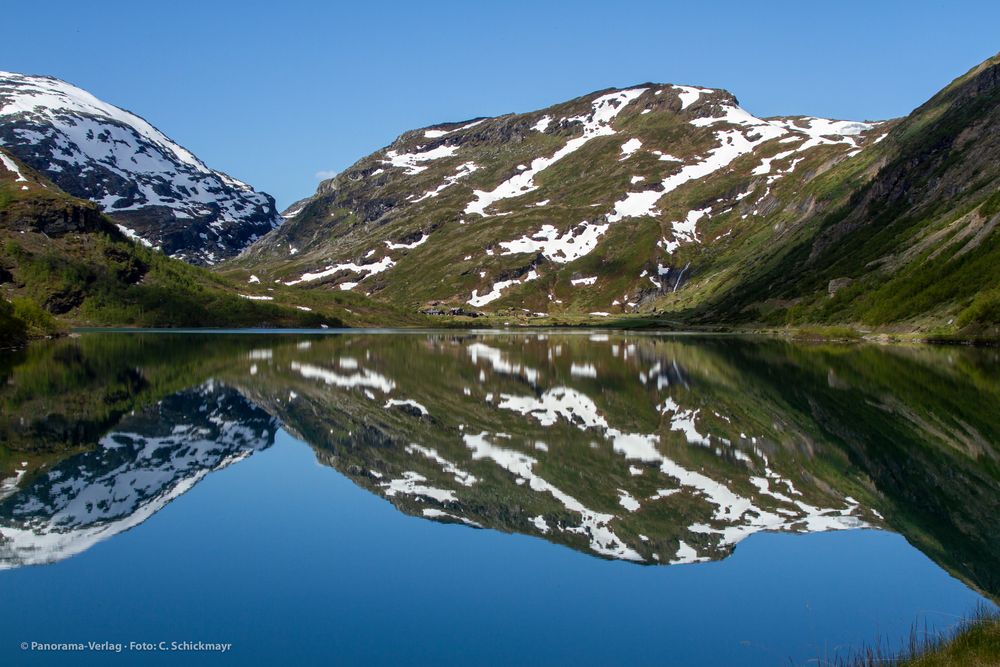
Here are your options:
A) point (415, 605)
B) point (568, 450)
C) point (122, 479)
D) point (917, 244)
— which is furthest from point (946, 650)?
point (917, 244)

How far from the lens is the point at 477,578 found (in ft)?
55.9

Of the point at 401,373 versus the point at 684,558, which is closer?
the point at 684,558

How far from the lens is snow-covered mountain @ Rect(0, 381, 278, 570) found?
18938 millimetres

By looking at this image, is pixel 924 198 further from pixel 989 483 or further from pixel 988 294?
pixel 989 483

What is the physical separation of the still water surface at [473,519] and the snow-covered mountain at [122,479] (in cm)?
13

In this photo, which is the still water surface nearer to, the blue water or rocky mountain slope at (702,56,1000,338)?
the blue water

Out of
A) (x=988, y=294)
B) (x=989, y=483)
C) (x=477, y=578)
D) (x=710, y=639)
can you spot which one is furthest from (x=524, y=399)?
(x=988, y=294)

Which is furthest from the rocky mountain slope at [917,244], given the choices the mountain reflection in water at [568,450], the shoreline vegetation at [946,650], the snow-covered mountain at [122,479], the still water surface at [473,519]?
the shoreline vegetation at [946,650]

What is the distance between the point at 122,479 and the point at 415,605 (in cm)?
1477

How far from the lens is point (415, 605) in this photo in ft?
50.2

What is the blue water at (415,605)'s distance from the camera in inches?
523

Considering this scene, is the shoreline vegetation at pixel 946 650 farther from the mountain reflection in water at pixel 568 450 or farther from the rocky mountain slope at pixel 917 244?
the rocky mountain slope at pixel 917 244

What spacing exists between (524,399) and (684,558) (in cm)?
3128

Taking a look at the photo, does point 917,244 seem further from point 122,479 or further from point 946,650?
point 946,650
